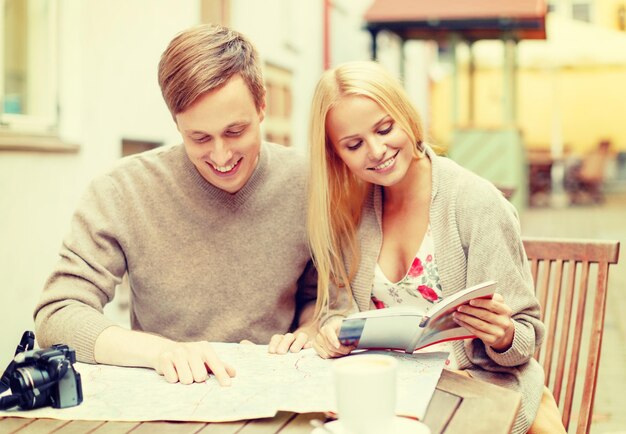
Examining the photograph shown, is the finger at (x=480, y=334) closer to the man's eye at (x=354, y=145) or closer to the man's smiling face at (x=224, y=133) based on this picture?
the man's eye at (x=354, y=145)

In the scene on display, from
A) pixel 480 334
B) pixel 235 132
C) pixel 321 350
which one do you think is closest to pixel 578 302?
pixel 480 334

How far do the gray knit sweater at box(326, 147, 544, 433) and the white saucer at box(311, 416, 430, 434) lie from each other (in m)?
0.59

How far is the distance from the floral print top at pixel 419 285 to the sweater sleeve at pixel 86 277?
731 millimetres

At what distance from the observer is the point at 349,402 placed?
1.22m

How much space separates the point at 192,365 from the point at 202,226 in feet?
2.30

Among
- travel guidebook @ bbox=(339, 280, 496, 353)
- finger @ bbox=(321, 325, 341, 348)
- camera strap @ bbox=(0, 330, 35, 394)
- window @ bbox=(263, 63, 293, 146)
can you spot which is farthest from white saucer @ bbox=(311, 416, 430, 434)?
window @ bbox=(263, 63, 293, 146)

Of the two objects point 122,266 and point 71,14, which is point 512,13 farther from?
point 122,266

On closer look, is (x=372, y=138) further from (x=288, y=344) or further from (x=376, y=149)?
(x=288, y=344)

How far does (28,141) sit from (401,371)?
8.64 feet

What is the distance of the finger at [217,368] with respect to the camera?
1.62 metres

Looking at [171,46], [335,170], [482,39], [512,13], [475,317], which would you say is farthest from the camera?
[482,39]

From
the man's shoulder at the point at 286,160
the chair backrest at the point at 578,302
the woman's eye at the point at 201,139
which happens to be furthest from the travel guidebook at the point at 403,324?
the man's shoulder at the point at 286,160

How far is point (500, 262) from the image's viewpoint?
1974 millimetres

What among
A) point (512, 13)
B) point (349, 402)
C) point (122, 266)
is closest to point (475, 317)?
point (349, 402)
